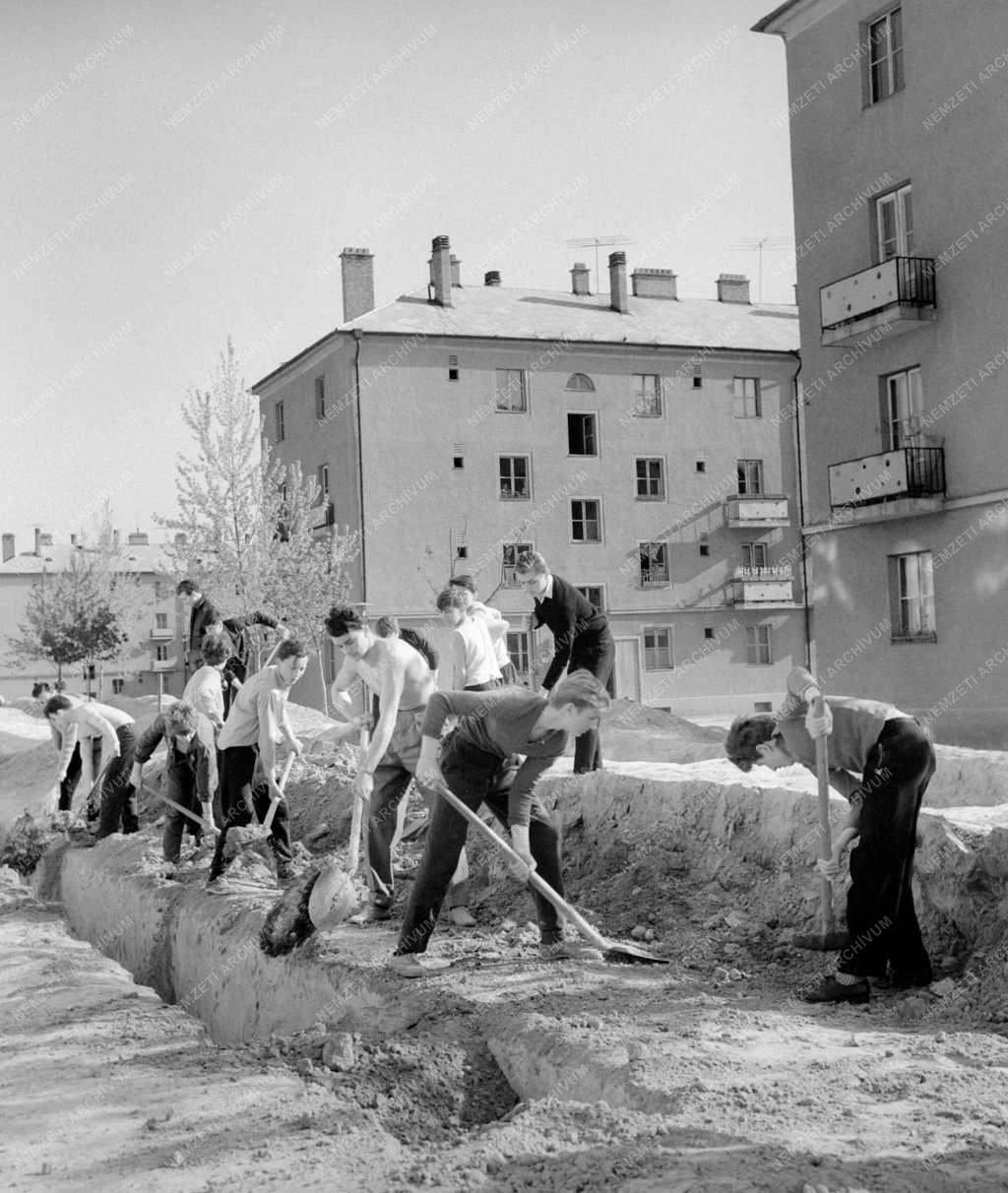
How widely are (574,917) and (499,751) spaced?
3.01 ft

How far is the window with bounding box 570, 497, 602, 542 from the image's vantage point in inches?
1374

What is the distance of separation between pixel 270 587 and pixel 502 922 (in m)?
19.4

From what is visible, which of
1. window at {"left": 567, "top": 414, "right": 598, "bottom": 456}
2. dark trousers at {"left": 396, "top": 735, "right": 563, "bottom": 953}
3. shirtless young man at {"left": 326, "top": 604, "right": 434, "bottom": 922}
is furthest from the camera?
window at {"left": 567, "top": 414, "right": 598, "bottom": 456}

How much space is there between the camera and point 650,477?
3578cm

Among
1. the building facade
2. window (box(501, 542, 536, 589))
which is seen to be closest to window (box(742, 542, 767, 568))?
window (box(501, 542, 536, 589))

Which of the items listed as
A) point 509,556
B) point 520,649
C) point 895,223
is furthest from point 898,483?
point 509,556

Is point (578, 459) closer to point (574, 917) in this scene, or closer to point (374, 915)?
point (374, 915)

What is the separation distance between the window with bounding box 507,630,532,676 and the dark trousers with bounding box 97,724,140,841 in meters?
20.5

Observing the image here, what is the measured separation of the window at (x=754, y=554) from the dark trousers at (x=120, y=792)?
25896 millimetres

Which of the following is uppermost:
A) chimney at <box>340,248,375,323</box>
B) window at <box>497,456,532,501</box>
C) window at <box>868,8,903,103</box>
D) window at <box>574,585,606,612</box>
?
chimney at <box>340,248,375,323</box>

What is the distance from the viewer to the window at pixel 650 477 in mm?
35594

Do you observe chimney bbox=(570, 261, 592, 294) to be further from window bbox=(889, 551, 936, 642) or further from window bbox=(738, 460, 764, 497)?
window bbox=(889, 551, 936, 642)

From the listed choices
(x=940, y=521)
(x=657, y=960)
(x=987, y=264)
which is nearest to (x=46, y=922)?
(x=657, y=960)

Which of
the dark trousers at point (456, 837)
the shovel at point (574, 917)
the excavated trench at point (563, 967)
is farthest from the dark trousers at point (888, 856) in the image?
the dark trousers at point (456, 837)
